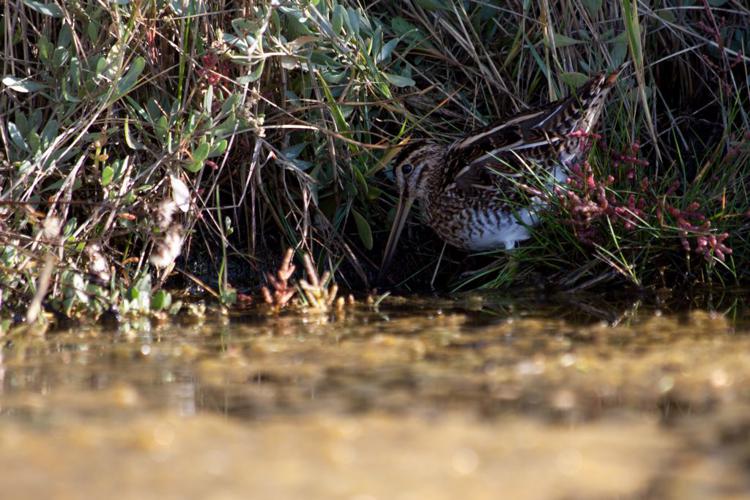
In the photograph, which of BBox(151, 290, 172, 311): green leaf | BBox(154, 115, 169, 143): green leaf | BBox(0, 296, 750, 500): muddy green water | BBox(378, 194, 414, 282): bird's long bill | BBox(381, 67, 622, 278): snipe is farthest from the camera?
BBox(378, 194, 414, 282): bird's long bill

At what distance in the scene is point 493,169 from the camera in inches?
169

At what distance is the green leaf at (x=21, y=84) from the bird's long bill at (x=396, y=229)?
150 centimetres

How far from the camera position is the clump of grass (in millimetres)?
3779

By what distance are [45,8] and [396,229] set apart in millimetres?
1632

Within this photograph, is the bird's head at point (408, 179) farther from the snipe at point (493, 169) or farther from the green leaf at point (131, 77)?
the green leaf at point (131, 77)

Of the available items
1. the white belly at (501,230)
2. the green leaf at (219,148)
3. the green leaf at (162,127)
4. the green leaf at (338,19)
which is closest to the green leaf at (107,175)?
the green leaf at (162,127)

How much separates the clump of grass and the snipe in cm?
11

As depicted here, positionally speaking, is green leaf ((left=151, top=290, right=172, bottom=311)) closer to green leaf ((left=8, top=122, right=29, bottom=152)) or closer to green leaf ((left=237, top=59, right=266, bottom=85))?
green leaf ((left=8, top=122, right=29, bottom=152))

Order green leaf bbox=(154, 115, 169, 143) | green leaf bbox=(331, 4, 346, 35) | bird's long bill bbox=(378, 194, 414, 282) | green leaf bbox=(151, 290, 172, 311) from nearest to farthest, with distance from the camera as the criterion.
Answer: green leaf bbox=(151, 290, 172, 311), green leaf bbox=(154, 115, 169, 143), green leaf bbox=(331, 4, 346, 35), bird's long bill bbox=(378, 194, 414, 282)

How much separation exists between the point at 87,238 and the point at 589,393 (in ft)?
6.63

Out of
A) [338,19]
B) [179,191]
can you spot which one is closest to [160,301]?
[179,191]

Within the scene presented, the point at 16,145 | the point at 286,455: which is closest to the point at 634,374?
the point at 286,455

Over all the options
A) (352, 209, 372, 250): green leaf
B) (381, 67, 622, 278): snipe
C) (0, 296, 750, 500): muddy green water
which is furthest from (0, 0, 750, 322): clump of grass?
(0, 296, 750, 500): muddy green water

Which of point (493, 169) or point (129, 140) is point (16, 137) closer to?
point (129, 140)
